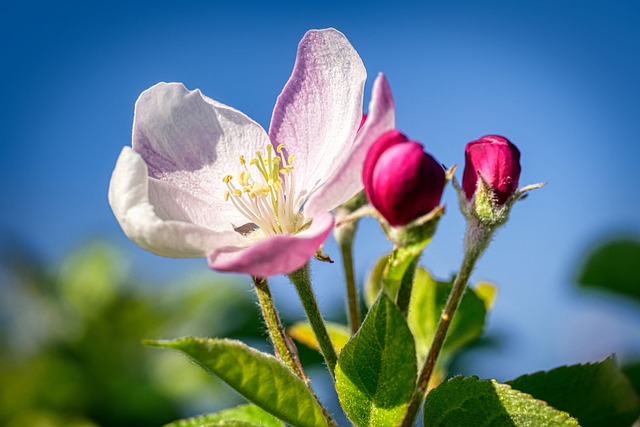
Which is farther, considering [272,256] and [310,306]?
[310,306]

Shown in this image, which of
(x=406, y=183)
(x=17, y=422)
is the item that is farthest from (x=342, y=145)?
(x=17, y=422)

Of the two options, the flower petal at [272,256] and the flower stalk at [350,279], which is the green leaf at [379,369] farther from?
the flower stalk at [350,279]

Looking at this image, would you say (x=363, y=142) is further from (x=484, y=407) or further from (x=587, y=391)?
(x=587, y=391)

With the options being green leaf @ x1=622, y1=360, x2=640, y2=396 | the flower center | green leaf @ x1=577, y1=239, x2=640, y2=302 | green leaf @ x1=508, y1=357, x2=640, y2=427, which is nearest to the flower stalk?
the flower center

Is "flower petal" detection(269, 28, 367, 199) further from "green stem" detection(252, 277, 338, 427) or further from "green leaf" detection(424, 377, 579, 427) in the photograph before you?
"green leaf" detection(424, 377, 579, 427)

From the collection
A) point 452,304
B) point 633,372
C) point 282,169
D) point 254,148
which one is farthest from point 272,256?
point 633,372

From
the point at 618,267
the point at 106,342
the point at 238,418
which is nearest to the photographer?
the point at 238,418

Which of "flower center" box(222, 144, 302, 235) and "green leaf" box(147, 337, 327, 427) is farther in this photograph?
"flower center" box(222, 144, 302, 235)

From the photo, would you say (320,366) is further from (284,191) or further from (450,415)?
(450,415)
